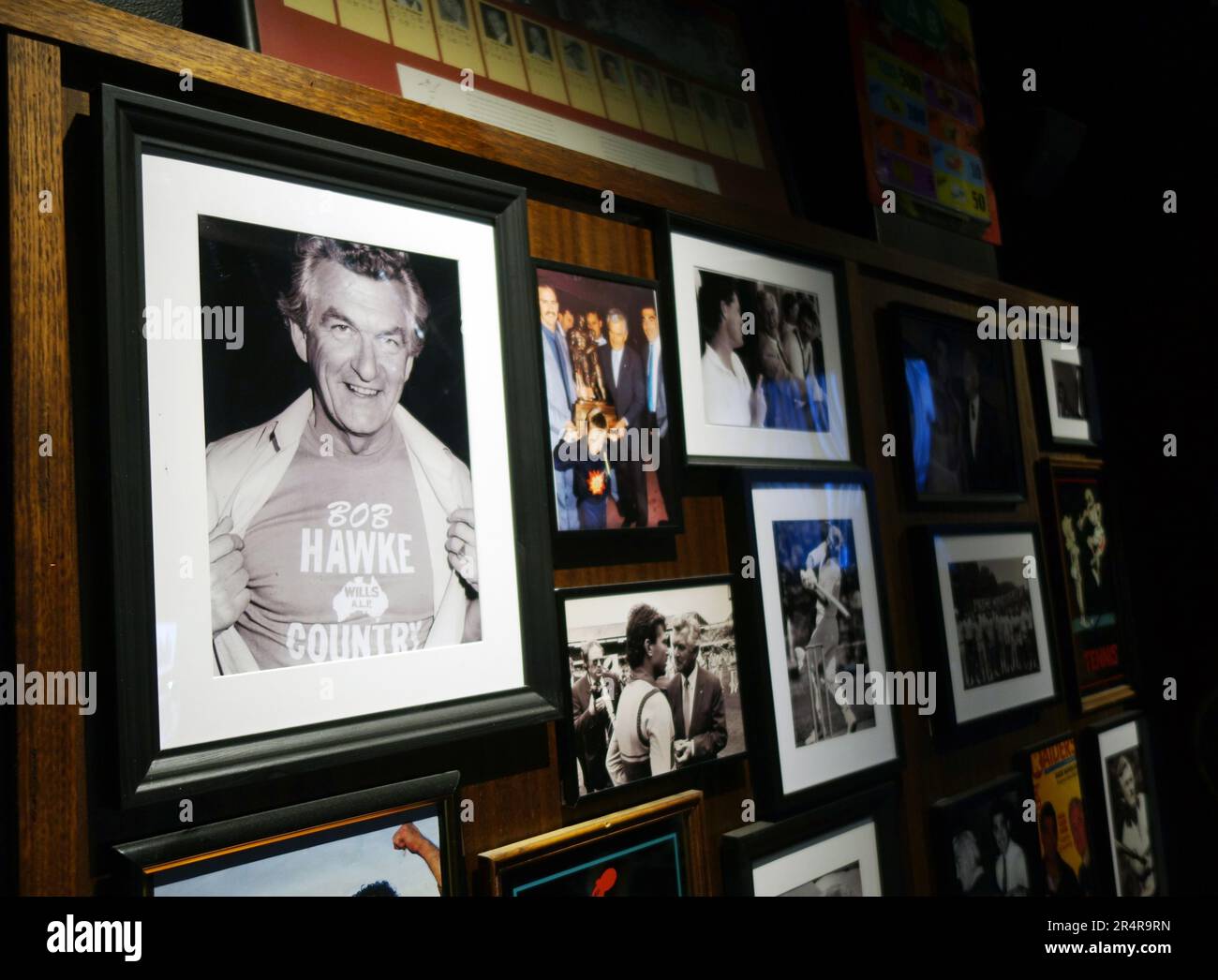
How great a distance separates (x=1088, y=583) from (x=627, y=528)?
1.54 meters

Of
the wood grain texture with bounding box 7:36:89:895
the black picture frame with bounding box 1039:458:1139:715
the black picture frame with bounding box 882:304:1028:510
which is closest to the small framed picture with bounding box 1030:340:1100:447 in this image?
the black picture frame with bounding box 1039:458:1139:715

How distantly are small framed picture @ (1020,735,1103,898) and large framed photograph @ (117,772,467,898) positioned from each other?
145cm

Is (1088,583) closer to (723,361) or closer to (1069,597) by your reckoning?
(1069,597)

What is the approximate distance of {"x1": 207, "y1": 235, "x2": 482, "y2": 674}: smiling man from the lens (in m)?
0.99

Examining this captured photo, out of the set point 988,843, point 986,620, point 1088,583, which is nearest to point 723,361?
point 986,620

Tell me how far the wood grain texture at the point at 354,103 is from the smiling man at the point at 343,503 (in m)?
0.18

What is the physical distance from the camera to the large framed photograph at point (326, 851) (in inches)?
36.1

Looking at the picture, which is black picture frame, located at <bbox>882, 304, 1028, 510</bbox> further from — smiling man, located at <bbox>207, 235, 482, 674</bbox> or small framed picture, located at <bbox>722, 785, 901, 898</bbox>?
smiling man, located at <bbox>207, 235, 482, 674</bbox>

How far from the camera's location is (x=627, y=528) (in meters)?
1.36

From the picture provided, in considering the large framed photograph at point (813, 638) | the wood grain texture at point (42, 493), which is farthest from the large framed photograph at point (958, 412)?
the wood grain texture at point (42, 493)

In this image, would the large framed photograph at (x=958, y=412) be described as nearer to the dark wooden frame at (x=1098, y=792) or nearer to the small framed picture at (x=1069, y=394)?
the small framed picture at (x=1069, y=394)

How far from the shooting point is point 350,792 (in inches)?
41.1
